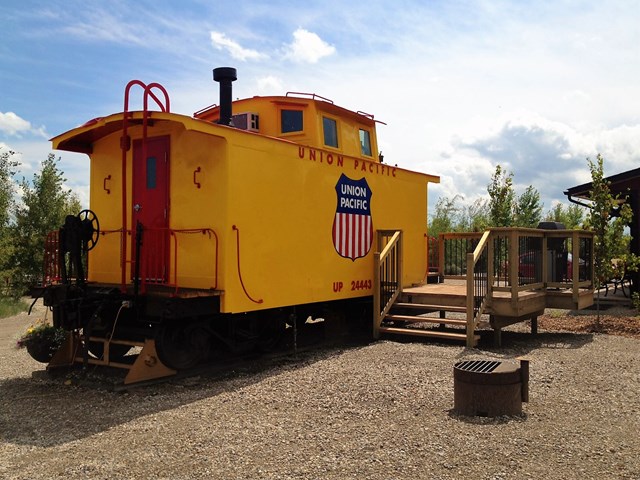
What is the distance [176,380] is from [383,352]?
2.72 meters

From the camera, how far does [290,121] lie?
30.1 ft

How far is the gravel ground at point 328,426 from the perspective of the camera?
4219 mm

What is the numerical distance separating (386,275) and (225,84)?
12.8 feet

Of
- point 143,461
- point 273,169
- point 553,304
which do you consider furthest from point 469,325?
point 143,461

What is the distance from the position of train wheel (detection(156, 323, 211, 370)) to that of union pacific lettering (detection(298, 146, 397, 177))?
279 centimetres

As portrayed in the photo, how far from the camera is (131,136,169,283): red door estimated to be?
7.51 metres

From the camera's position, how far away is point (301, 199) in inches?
326

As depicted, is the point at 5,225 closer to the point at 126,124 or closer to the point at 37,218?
the point at 37,218

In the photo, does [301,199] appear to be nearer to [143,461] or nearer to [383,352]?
[383,352]

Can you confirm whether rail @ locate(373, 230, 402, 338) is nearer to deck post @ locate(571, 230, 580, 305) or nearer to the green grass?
deck post @ locate(571, 230, 580, 305)

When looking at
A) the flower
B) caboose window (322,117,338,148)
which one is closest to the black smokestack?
caboose window (322,117,338,148)

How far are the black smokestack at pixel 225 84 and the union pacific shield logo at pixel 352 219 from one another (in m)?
2.01

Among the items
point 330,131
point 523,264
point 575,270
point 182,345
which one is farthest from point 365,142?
point 182,345

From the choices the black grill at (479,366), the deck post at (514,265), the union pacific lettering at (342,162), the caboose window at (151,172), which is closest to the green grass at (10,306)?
the caboose window at (151,172)
